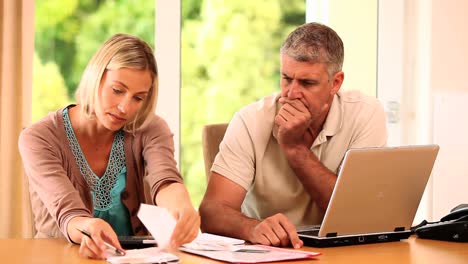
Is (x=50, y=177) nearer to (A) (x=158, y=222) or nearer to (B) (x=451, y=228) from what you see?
(A) (x=158, y=222)

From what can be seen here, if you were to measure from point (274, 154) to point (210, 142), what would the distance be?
265mm

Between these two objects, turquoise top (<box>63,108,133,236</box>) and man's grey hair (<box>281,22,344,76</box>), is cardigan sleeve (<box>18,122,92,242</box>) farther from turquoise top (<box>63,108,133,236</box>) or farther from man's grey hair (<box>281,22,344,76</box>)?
man's grey hair (<box>281,22,344,76</box>)

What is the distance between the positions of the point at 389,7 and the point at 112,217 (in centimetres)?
264

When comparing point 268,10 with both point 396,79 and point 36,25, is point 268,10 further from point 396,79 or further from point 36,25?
point 36,25

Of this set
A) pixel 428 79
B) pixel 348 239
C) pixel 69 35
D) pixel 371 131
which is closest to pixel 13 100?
pixel 69 35

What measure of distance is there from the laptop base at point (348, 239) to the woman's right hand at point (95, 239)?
1.74ft

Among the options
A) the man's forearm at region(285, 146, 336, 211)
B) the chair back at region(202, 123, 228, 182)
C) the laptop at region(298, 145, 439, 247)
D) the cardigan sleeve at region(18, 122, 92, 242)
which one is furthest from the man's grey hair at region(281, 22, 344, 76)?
the cardigan sleeve at region(18, 122, 92, 242)

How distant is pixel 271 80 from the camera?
4559mm

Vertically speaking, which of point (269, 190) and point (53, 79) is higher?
point (53, 79)

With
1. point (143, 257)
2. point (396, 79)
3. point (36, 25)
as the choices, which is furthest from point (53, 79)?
point (143, 257)

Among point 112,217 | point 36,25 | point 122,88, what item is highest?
point 36,25

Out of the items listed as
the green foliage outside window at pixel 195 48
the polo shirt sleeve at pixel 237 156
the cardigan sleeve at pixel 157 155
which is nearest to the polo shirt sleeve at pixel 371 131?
the polo shirt sleeve at pixel 237 156

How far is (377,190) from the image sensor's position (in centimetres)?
218

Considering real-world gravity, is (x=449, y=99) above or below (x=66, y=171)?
above
